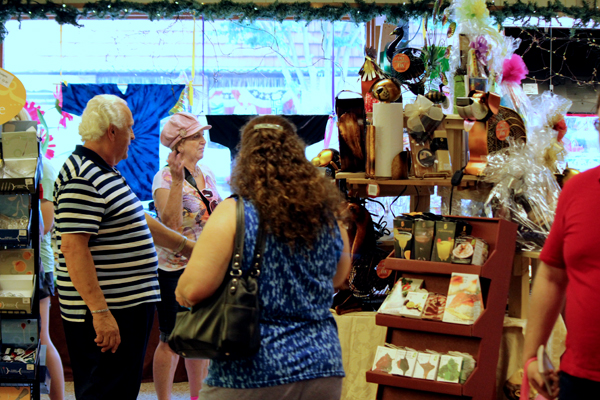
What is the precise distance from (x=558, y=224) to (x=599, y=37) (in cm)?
468

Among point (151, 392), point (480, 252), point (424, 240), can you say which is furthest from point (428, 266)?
point (151, 392)

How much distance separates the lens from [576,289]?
1247 millimetres

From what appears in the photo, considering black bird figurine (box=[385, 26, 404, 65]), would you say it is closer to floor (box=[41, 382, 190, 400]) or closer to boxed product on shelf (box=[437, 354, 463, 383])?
boxed product on shelf (box=[437, 354, 463, 383])

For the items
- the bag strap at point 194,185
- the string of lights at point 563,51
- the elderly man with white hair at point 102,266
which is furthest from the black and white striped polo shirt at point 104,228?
the string of lights at point 563,51

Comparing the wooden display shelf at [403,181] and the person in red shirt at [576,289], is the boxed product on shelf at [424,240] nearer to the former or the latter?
the wooden display shelf at [403,181]

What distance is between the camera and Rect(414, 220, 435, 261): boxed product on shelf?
2.30m

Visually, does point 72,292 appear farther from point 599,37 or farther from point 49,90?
point 599,37

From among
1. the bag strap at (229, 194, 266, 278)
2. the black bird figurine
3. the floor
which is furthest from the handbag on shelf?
the floor

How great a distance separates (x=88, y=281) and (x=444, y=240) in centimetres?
135

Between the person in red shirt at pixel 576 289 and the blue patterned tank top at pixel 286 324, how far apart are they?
508mm

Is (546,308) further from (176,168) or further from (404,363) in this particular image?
(176,168)

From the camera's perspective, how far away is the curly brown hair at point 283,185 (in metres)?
1.38

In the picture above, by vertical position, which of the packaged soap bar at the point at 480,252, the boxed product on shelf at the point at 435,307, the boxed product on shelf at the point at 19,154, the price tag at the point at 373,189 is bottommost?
the boxed product on shelf at the point at 435,307

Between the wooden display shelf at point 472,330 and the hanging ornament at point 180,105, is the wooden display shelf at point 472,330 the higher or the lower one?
the lower one
